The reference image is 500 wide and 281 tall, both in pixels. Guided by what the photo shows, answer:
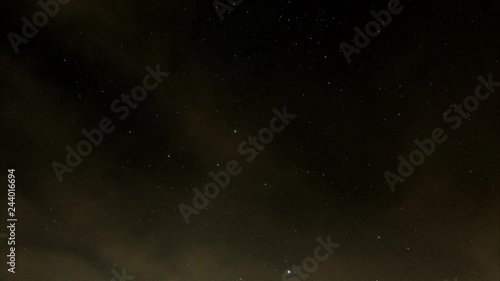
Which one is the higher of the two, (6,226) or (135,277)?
(6,226)

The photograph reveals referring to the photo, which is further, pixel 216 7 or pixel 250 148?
pixel 250 148

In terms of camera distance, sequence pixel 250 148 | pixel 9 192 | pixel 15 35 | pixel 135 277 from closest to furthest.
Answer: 1. pixel 15 35
2. pixel 9 192
3. pixel 250 148
4. pixel 135 277

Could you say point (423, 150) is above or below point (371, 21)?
below

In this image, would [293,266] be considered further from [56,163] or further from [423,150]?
[56,163]

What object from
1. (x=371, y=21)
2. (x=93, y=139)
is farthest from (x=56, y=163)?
(x=371, y=21)

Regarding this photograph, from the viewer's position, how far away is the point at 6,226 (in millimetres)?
3924

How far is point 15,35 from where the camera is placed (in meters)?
3.59

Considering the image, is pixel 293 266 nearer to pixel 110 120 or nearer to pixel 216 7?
pixel 110 120

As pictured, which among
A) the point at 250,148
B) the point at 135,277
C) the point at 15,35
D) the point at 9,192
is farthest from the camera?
the point at 135,277

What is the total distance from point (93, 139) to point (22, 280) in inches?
61.0

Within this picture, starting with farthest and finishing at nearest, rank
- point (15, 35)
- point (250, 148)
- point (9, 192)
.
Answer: point (250, 148)
point (9, 192)
point (15, 35)

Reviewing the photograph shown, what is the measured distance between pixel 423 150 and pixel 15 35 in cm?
380

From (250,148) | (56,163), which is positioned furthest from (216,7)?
(56,163)

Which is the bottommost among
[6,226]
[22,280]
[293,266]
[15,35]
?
[293,266]
